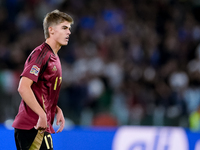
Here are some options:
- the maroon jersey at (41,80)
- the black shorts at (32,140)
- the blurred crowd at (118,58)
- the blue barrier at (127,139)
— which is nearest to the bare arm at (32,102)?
the maroon jersey at (41,80)

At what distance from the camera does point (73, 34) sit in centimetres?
1077

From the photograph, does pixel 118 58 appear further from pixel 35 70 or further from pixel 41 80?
pixel 35 70

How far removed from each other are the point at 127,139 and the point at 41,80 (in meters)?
3.23

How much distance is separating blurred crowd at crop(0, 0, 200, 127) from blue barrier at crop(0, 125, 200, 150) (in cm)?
150

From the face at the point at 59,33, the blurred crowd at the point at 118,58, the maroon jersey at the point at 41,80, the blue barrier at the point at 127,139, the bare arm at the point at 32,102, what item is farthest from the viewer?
the blurred crowd at the point at 118,58

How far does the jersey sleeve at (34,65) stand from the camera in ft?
11.5

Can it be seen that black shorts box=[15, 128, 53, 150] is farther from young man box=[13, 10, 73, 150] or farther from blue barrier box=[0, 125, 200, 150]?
blue barrier box=[0, 125, 200, 150]

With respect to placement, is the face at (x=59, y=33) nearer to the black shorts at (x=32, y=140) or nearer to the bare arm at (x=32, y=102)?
the bare arm at (x=32, y=102)

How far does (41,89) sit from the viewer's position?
3.67 m

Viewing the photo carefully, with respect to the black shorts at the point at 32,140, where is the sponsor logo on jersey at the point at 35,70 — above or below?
above

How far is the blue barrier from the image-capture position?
647 cm

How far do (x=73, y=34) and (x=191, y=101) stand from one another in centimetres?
360

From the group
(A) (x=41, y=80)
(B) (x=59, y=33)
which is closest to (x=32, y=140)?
(A) (x=41, y=80)

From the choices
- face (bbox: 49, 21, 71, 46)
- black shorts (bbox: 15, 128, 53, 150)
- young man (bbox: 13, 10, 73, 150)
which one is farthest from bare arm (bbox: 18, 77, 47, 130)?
face (bbox: 49, 21, 71, 46)
